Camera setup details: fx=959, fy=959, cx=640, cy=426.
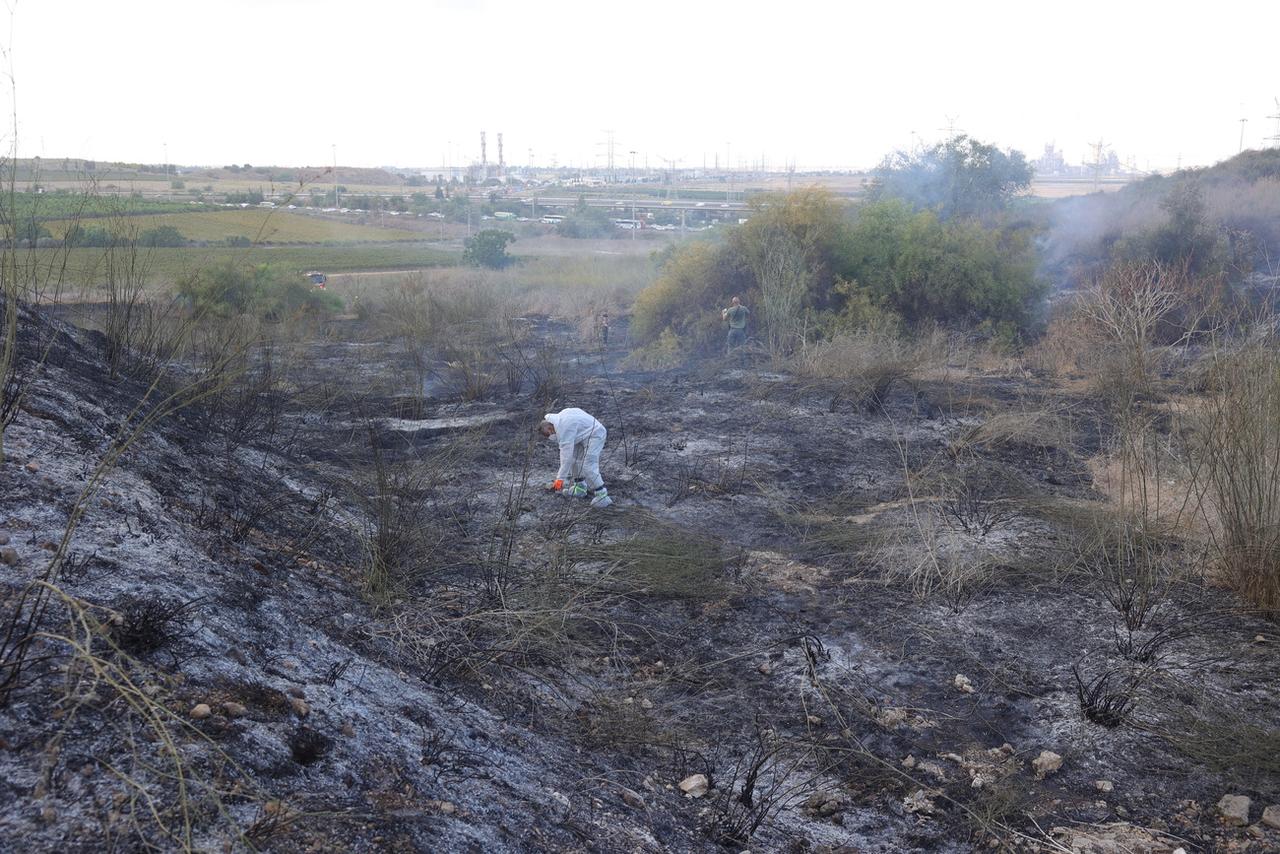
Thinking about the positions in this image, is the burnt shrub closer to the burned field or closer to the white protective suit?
the burned field

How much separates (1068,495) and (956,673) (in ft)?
13.6

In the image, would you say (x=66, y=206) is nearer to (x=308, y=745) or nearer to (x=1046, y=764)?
(x=308, y=745)

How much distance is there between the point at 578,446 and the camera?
28.9 feet

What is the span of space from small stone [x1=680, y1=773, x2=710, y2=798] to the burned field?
37 millimetres

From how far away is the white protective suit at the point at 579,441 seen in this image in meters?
8.38

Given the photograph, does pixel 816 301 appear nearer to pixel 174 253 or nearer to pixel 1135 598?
pixel 1135 598

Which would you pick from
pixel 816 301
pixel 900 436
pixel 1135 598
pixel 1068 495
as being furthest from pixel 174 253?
pixel 1135 598

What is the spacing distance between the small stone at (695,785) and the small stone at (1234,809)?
2.17 metres

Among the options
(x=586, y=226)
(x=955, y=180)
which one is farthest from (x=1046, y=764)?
(x=586, y=226)

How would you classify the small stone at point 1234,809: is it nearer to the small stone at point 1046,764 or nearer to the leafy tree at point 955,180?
the small stone at point 1046,764

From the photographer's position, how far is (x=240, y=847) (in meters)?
2.62

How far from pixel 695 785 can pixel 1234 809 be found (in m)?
2.27

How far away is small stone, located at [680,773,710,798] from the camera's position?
13.7 feet

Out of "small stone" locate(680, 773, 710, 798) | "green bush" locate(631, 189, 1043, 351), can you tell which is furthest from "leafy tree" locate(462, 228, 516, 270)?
"small stone" locate(680, 773, 710, 798)
